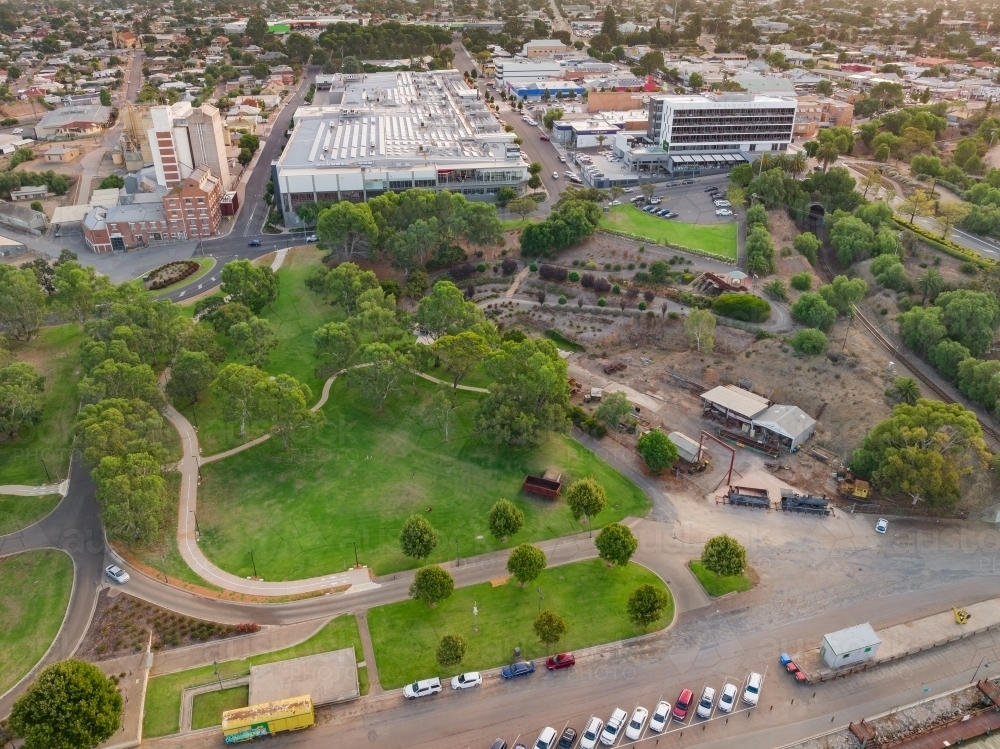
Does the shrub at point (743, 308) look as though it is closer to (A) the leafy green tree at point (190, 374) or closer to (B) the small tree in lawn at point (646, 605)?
(B) the small tree in lawn at point (646, 605)

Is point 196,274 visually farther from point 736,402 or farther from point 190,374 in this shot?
point 736,402

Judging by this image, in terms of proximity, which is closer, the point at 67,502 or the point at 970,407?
the point at 67,502

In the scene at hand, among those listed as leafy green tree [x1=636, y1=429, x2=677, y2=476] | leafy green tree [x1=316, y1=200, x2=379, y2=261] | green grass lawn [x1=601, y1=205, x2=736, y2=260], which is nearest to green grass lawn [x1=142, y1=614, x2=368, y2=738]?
leafy green tree [x1=636, y1=429, x2=677, y2=476]

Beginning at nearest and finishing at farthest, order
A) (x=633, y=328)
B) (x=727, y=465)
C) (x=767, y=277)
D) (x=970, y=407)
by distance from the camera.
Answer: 1. (x=727, y=465)
2. (x=970, y=407)
3. (x=633, y=328)
4. (x=767, y=277)

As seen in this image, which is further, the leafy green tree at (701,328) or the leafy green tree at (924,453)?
the leafy green tree at (701,328)

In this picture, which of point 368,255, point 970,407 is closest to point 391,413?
point 368,255

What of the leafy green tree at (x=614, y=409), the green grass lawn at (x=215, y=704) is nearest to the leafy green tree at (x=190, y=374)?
the green grass lawn at (x=215, y=704)

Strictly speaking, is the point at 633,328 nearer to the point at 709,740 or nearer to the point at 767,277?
the point at 767,277
